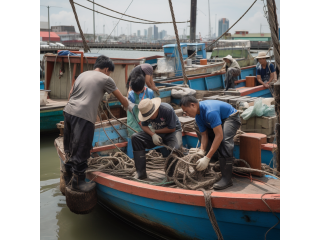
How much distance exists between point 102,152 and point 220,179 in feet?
7.64

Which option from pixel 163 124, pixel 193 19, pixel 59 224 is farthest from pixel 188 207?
pixel 193 19

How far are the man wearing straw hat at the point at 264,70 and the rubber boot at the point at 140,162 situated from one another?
19.6 ft

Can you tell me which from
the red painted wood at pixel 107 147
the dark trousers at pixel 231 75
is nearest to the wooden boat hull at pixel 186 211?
the red painted wood at pixel 107 147

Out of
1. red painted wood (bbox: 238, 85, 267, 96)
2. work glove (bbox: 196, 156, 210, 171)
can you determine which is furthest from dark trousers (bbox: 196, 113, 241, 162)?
red painted wood (bbox: 238, 85, 267, 96)

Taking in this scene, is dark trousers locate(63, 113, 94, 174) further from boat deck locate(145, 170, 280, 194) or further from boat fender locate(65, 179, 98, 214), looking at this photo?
boat deck locate(145, 170, 280, 194)

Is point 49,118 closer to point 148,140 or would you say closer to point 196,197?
point 148,140

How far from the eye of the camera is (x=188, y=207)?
3742mm

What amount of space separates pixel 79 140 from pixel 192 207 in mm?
1702

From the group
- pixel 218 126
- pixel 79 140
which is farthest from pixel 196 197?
pixel 79 140

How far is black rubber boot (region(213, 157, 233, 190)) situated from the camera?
13.1 feet

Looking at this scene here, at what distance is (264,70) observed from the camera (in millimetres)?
9484

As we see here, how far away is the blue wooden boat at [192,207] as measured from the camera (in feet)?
11.3

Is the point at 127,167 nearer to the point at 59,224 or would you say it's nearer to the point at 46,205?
the point at 59,224

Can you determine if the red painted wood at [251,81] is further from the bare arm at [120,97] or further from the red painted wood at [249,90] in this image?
the bare arm at [120,97]
